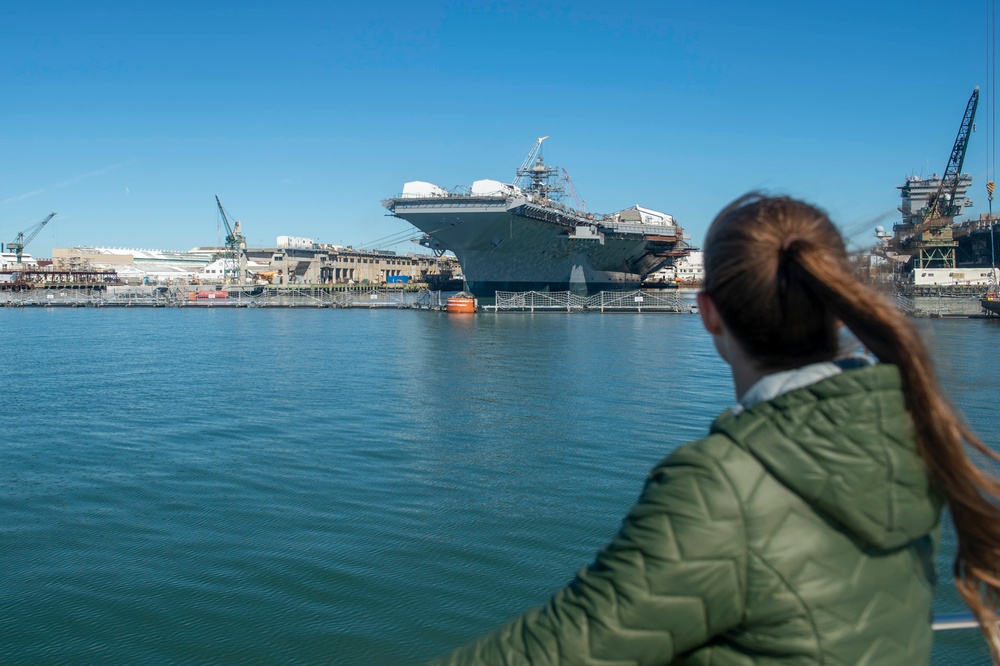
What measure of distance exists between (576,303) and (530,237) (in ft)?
23.7

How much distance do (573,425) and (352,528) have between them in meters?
5.34

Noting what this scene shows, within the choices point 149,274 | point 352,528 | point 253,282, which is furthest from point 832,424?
point 149,274

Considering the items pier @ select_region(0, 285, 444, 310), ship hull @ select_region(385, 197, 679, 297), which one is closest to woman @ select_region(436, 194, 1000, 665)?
ship hull @ select_region(385, 197, 679, 297)

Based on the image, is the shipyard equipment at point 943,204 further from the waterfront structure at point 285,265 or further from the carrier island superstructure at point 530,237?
the waterfront structure at point 285,265

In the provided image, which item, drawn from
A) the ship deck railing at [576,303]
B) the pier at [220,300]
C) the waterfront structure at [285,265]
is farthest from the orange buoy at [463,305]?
the waterfront structure at [285,265]

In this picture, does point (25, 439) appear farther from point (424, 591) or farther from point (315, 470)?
point (424, 591)

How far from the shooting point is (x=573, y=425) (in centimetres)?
1157

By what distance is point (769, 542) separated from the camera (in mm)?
996

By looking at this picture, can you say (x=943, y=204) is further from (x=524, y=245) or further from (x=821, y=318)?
(x=821, y=318)

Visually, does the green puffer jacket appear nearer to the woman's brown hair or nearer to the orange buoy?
the woman's brown hair

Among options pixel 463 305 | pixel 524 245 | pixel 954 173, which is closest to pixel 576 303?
pixel 524 245

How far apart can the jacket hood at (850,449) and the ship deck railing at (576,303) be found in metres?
48.0

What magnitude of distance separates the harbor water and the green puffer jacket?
305mm

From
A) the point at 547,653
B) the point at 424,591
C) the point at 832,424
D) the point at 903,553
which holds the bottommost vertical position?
the point at 424,591
